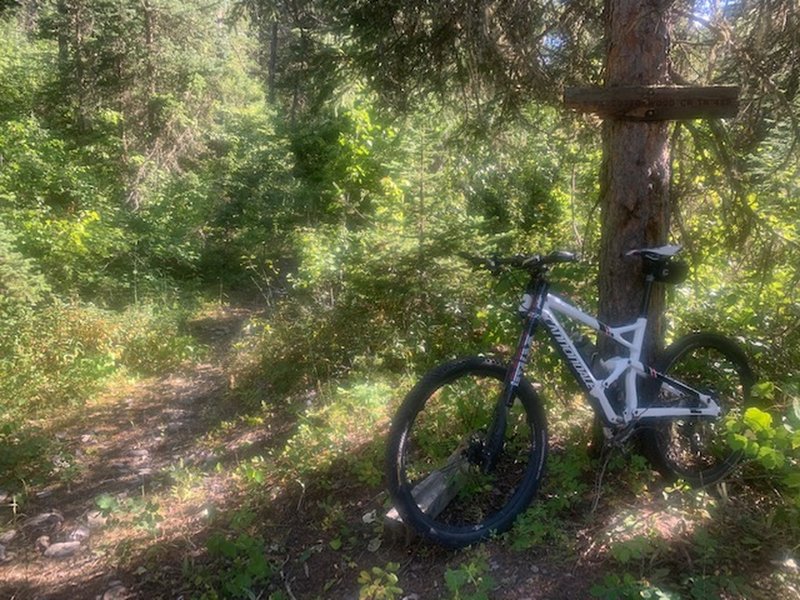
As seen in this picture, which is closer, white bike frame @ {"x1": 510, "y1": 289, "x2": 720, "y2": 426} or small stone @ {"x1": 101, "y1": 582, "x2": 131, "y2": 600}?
white bike frame @ {"x1": 510, "y1": 289, "x2": 720, "y2": 426}

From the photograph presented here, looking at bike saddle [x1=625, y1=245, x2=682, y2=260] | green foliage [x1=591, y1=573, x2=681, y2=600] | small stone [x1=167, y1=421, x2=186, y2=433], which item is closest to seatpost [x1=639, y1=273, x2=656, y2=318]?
bike saddle [x1=625, y1=245, x2=682, y2=260]

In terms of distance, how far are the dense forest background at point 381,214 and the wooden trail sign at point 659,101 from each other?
1.90 feet

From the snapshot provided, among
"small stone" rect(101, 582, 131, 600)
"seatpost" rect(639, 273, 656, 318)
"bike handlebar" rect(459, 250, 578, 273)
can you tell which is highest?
"bike handlebar" rect(459, 250, 578, 273)

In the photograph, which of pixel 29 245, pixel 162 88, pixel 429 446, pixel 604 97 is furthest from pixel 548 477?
pixel 162 88

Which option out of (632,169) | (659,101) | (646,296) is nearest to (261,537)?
(646,296)

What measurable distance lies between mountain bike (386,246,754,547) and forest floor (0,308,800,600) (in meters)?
0.30

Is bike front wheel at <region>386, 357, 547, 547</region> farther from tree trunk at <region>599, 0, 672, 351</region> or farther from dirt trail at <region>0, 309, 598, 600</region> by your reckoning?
tree trunk at <region>599, 0, 672, 351</region>

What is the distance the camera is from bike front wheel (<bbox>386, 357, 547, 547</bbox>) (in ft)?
10.7

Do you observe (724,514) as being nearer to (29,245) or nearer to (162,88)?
(29,245)

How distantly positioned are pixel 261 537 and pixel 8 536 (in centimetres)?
216

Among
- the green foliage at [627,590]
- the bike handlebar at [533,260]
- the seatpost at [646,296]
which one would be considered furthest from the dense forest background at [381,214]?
the bike handlebar at [533,260]

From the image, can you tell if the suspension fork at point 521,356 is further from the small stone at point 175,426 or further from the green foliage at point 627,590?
the small stone at point 175,426

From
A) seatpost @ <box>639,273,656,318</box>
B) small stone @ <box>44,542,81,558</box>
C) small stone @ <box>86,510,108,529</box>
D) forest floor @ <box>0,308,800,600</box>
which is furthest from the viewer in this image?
small stone @ <box>86,510,108,529</box>

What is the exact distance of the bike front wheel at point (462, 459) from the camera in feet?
10.7
